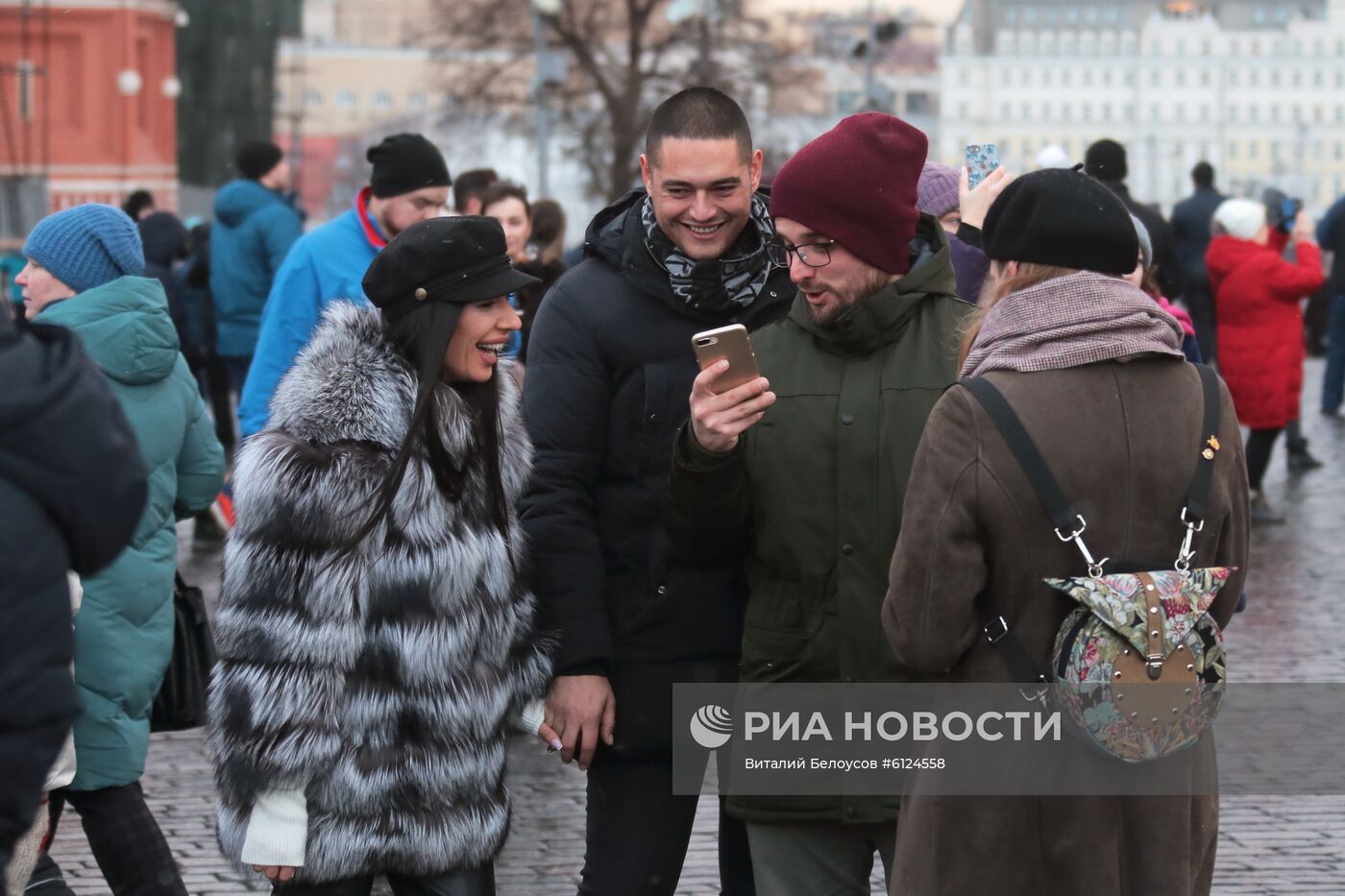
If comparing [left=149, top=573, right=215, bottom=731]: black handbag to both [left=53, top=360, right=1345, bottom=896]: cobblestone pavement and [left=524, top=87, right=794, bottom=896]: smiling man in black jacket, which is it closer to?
[left=53, top=360, right=1345, bottom=896]: cobblestone pavement

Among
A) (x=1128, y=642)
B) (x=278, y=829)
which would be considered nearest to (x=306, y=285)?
(x=278, y=829)

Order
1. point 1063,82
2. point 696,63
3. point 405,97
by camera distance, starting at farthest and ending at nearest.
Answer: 1. point 1063,82
2. point 405,97
3. point 696,63

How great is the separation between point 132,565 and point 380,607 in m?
1.35

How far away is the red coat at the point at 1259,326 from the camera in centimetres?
1133

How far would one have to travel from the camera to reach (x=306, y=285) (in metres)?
6.39

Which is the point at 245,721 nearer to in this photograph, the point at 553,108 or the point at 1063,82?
the point at 553,108

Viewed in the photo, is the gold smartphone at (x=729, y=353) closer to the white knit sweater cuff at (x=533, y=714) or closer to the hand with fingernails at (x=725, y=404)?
the hand with fingernails at (x=725, y=404)

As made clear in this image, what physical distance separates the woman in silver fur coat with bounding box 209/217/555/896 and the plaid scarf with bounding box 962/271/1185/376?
1000 mm

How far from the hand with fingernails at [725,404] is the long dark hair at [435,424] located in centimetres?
49

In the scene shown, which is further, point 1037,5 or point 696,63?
point 1037,5

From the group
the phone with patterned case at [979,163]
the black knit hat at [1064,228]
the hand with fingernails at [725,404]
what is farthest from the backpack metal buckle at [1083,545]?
the phone with patterned case at [979,163]

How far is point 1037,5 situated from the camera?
12225cm

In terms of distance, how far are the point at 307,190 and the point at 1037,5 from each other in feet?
180

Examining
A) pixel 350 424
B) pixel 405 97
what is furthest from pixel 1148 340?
pixel 405 97
